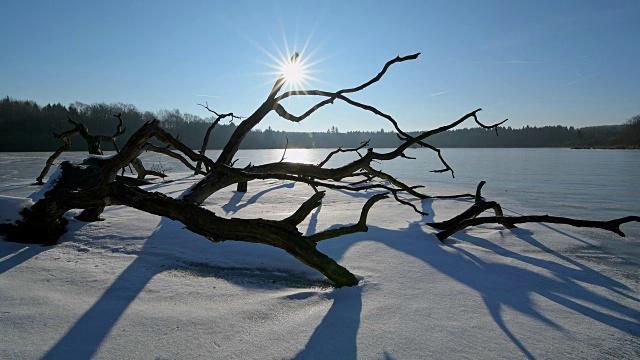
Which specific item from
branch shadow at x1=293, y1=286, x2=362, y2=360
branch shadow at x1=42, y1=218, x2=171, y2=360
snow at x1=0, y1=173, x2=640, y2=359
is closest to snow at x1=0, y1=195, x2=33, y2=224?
snow at x1=0, y1=173, x2=640, y2=359

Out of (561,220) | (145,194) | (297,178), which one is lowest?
(561,220)

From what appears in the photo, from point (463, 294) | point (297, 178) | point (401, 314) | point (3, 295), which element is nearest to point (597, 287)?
point (463, 294)

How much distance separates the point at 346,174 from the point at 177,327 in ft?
6.17

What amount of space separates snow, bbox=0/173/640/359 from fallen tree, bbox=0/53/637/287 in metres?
0.22

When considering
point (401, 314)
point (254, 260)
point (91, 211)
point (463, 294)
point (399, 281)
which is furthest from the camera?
point (91, 211)

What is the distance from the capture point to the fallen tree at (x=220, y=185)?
217 cm

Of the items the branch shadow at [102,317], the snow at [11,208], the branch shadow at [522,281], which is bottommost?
the branch shadow at [522,281]

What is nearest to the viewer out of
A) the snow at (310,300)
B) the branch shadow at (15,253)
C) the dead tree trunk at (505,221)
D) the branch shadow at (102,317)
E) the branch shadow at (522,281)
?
the branch shadow at (102,317)

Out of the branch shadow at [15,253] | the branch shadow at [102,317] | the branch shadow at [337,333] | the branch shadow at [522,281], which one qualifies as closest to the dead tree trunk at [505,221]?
the branch shadow at [522,281]

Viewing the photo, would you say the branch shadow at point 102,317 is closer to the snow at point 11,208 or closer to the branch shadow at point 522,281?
the branch shadow at point 522,281

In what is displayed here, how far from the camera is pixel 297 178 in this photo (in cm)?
213

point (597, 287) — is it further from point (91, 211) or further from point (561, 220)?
point (91, 211)

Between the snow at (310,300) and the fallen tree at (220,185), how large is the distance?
22 centimetres

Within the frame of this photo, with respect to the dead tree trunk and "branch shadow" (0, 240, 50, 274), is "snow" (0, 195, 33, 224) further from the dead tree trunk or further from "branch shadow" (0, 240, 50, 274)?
the dead tree trunk
